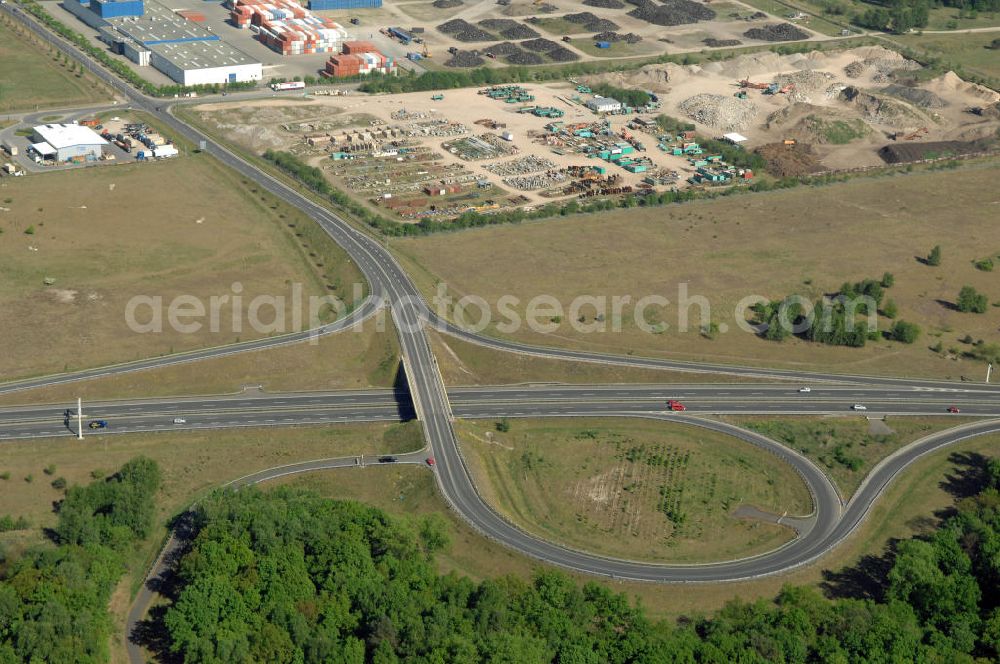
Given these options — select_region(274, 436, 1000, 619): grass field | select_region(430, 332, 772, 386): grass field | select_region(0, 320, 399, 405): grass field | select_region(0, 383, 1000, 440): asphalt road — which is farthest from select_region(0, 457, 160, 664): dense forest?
select_region(430, 332, 772, 386): grass field

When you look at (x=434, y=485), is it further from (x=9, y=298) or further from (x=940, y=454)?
(x=9, y=298)

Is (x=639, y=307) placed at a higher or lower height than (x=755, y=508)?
higher

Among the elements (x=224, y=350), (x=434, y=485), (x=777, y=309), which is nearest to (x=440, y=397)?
(x=434, y=485)

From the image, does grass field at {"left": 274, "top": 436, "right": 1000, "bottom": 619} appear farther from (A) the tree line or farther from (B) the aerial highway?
(A) the tree line

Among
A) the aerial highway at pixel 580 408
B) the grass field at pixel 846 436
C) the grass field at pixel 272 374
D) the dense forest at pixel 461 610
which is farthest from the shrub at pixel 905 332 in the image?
the grass field at pixel 272 374

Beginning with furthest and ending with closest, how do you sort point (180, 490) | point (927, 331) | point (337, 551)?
point (927, 331), point (180, 490), point (337, 551)

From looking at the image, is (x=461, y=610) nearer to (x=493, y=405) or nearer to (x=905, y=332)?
(x=493, y=405)
